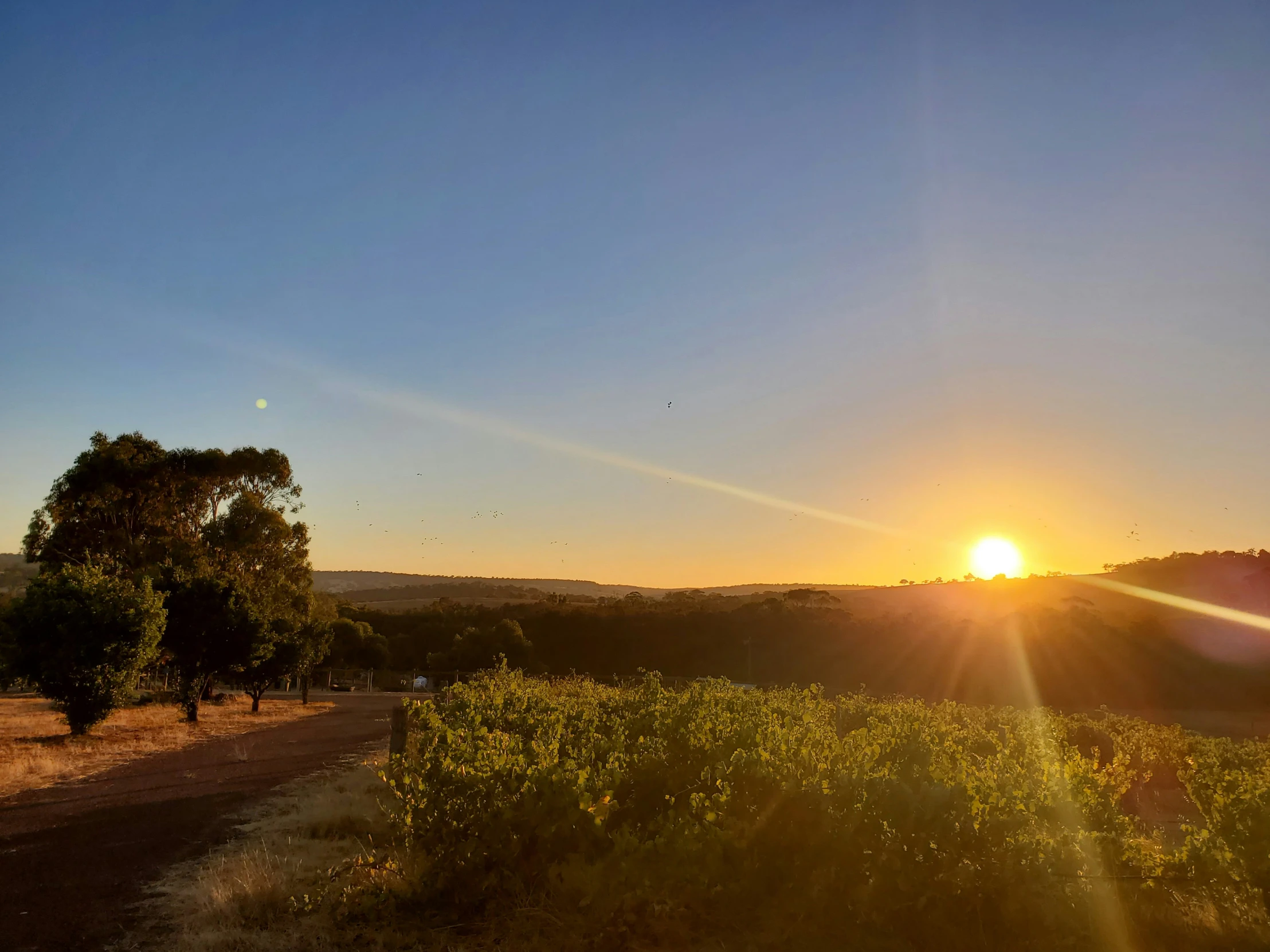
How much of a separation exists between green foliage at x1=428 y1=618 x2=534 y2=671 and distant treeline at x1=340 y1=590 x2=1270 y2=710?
1988 mm

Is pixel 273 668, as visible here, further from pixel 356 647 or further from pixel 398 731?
pixel 356 647


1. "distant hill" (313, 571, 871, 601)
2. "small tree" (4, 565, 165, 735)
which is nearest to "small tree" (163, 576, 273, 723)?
"small tree" (4, 565, 165, 735)

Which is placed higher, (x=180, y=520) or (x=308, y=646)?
(x=180, y=520)

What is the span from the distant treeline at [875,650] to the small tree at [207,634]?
3327 cm

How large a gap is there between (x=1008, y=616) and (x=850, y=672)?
17832mm

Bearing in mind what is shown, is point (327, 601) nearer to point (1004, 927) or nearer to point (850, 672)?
point (850, 672)

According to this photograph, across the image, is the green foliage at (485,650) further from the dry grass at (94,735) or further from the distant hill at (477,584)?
the distant hill at (477,584)

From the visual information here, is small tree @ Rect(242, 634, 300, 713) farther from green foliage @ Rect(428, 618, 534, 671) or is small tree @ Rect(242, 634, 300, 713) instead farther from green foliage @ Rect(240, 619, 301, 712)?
green foliage @ Rect(428, 618, 534, 671)

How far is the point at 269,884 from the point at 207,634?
22771 mm

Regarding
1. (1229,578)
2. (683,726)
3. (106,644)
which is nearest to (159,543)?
(106,644)

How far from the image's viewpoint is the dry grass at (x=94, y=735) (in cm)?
1424

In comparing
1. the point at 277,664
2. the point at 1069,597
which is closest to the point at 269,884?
the point at 277,664

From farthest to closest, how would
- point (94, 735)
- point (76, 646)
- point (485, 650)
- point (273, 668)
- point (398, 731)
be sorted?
point (485, 650)
point (273, 668)
point (94, 735)
point (76, 646)
point (398, 731)

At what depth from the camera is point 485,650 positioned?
5972 cm
